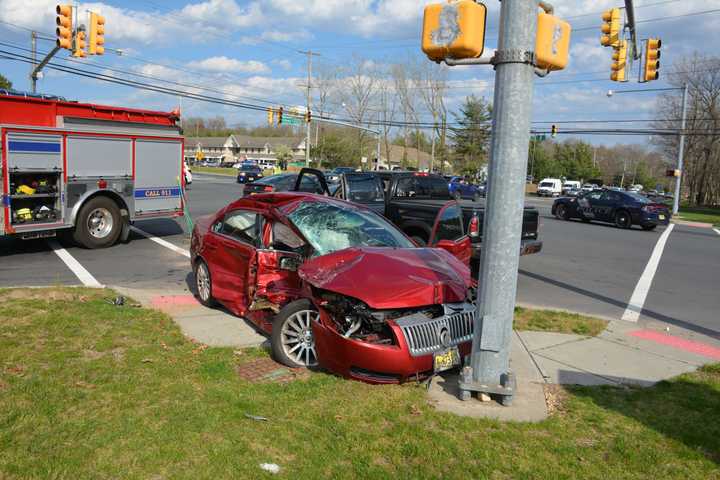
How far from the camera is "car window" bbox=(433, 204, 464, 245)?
9617 millimetres


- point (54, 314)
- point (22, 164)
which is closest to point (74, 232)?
point (22, 164)

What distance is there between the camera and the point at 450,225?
972cm

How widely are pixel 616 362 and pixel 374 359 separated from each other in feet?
9.36

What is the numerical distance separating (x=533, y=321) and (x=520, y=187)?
3.34 metres

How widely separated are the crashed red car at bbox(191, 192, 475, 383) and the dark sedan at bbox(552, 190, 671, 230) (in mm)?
18222

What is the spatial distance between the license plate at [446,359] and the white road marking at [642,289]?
430 cm

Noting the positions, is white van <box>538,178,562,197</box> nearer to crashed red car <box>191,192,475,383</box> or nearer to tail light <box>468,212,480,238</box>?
tail light <box>468,212,480,238</box>

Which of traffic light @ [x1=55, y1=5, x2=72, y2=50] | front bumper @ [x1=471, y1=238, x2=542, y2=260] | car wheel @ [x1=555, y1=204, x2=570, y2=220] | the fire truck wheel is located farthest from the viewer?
car wheel @ [x1=555, y1=204, x2=570, y2=220]

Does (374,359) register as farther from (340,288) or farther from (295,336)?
(295,336)

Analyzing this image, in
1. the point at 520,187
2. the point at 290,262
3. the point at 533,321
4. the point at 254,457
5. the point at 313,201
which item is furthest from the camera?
the point at 533,321

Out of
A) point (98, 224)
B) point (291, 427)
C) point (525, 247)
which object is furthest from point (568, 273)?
point (98, 224)

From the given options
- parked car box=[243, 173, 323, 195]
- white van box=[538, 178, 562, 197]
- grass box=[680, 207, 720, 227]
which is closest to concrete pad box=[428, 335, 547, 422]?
parked car box=[243, 173, 323, 195]

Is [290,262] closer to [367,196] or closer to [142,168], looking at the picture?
[367,196]

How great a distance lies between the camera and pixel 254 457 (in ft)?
12.2
